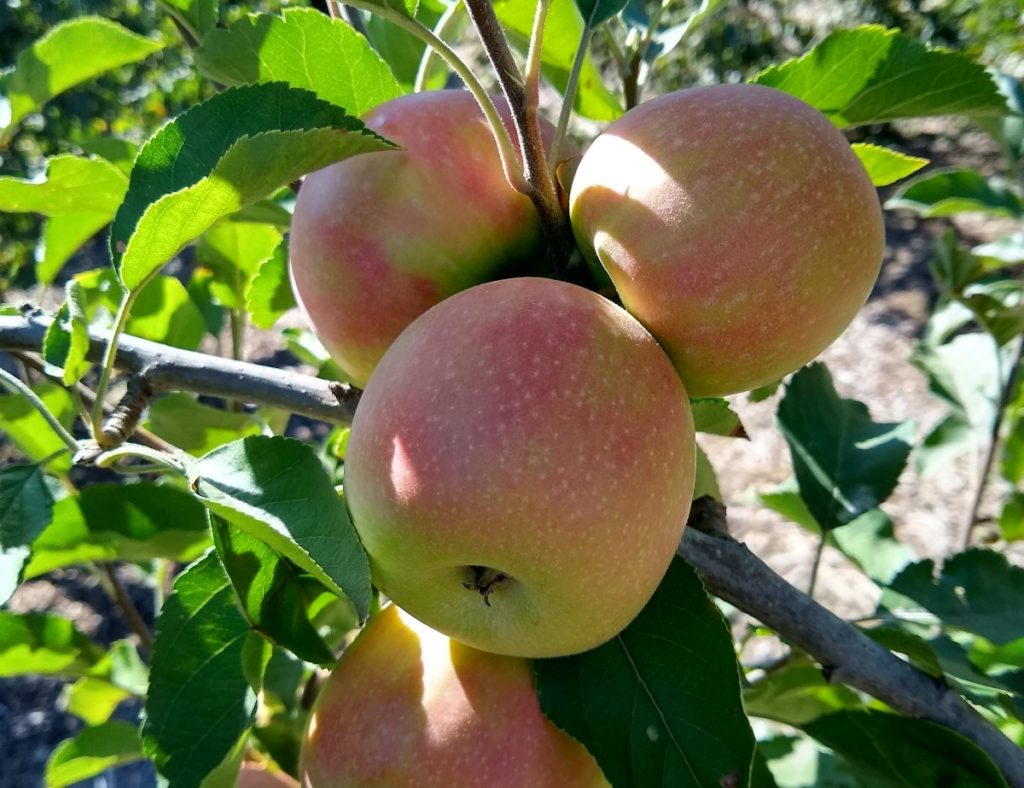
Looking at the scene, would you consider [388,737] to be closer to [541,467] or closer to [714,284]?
[541,467]

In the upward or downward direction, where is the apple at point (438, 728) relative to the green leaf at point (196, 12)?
downward

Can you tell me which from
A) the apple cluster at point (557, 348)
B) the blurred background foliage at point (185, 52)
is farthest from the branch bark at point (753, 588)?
the blurred background foliage at point (185, 52)

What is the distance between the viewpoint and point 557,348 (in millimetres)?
466

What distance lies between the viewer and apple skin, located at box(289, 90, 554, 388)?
0.55 metres

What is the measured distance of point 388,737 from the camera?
57 centimetres

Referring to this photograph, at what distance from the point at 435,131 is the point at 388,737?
15.8 inches

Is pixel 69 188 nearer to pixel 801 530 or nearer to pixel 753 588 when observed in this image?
pixel 753 588

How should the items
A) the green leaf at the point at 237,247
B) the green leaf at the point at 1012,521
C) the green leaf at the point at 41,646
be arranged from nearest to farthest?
the green leaf at the point at 41,646 < the green leaf at the point at 237,247 < the green leaf at the point at 1012,521

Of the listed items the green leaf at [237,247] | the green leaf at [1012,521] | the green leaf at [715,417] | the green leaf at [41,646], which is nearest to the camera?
the green leaf at [715,417]

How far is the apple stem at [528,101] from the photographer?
468 millimetres

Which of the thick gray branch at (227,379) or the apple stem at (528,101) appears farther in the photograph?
the thick gray branch at (227,379)

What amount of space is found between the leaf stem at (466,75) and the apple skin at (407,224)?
3cm

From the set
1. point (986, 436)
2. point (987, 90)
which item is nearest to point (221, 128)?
point (987, 90)

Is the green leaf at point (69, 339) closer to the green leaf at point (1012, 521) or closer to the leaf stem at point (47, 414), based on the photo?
the leaf stem at point (47, 414)
